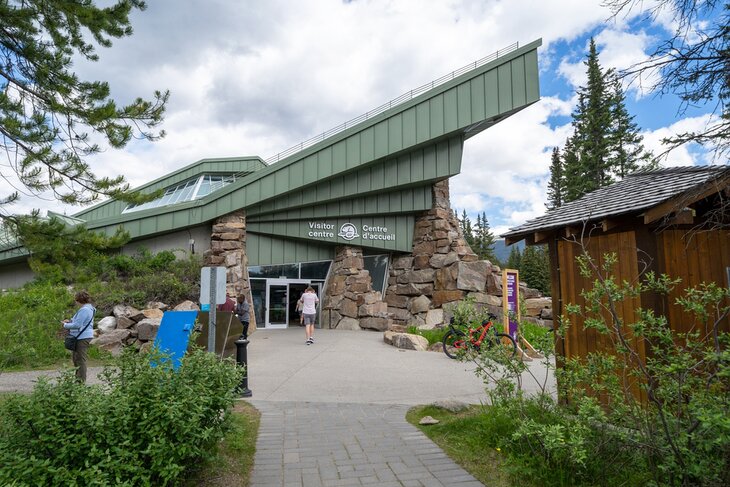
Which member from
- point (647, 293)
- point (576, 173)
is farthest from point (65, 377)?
point (576, 173)

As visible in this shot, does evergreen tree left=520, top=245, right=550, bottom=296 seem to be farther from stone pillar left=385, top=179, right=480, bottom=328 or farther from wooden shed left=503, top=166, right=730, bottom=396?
wooden shed left=503, top=166, right=730, bottom=396

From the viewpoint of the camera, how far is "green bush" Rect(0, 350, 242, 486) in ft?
9.49

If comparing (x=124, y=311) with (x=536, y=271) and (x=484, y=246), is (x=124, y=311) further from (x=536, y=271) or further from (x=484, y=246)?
(x=484, y=246)

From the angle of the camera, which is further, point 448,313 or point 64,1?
point 448,313

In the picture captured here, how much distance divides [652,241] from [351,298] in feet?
45.9

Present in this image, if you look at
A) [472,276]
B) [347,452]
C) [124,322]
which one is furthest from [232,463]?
[472,276]

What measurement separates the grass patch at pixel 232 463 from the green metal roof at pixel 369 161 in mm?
12770

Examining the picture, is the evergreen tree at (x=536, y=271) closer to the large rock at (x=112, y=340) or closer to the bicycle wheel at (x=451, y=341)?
the bicycle wheel at (x=451, y=341)

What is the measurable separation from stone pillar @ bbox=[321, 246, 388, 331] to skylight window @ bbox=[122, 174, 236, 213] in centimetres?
605

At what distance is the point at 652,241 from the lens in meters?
4.89

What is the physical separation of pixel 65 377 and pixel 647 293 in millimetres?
5459

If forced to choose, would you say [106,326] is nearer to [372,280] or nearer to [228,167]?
[372,280]

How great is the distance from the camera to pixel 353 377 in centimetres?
863

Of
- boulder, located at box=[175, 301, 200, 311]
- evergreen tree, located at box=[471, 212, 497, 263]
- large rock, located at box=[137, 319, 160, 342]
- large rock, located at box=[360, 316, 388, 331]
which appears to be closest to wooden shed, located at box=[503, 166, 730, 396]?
large rock, located at box=[137, 319, 160, 342]
